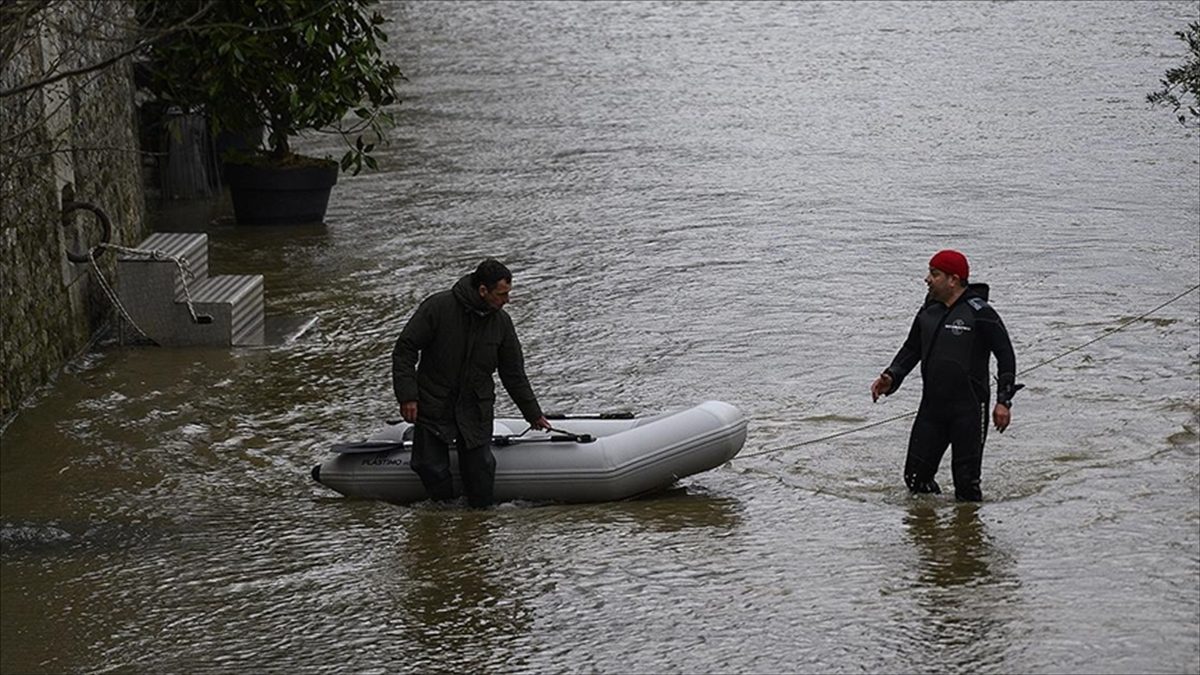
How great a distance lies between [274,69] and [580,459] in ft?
31.7

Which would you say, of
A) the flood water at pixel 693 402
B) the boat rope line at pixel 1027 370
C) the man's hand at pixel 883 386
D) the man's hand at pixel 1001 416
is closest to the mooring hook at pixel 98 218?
the flood water at pixel 693 402

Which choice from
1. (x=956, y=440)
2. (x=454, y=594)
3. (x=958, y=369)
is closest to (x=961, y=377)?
(x=958, y=369)

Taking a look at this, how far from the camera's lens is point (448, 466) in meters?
11.7

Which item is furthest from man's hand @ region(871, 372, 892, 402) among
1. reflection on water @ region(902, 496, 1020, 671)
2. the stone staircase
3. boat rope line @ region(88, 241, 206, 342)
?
boat rope line @ region(88, 241, 206, 342)

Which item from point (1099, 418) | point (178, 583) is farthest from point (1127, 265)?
point (178, 583)

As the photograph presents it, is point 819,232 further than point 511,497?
Yes

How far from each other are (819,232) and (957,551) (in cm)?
991

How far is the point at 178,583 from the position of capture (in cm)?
1048

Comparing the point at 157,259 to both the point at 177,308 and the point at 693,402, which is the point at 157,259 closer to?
the point at 177,308

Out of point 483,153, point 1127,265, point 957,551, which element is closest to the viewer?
point 957,551

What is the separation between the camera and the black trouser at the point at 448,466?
1148 cm

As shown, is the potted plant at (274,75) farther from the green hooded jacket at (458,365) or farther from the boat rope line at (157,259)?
the green hooded jacket at (458,365)

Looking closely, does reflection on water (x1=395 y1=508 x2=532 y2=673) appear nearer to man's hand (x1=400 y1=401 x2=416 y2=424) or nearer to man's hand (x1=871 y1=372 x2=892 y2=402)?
man's hand (x1=400 y1=401 x2=416 y2=424)

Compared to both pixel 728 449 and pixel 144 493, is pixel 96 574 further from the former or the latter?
pixel 728 449
